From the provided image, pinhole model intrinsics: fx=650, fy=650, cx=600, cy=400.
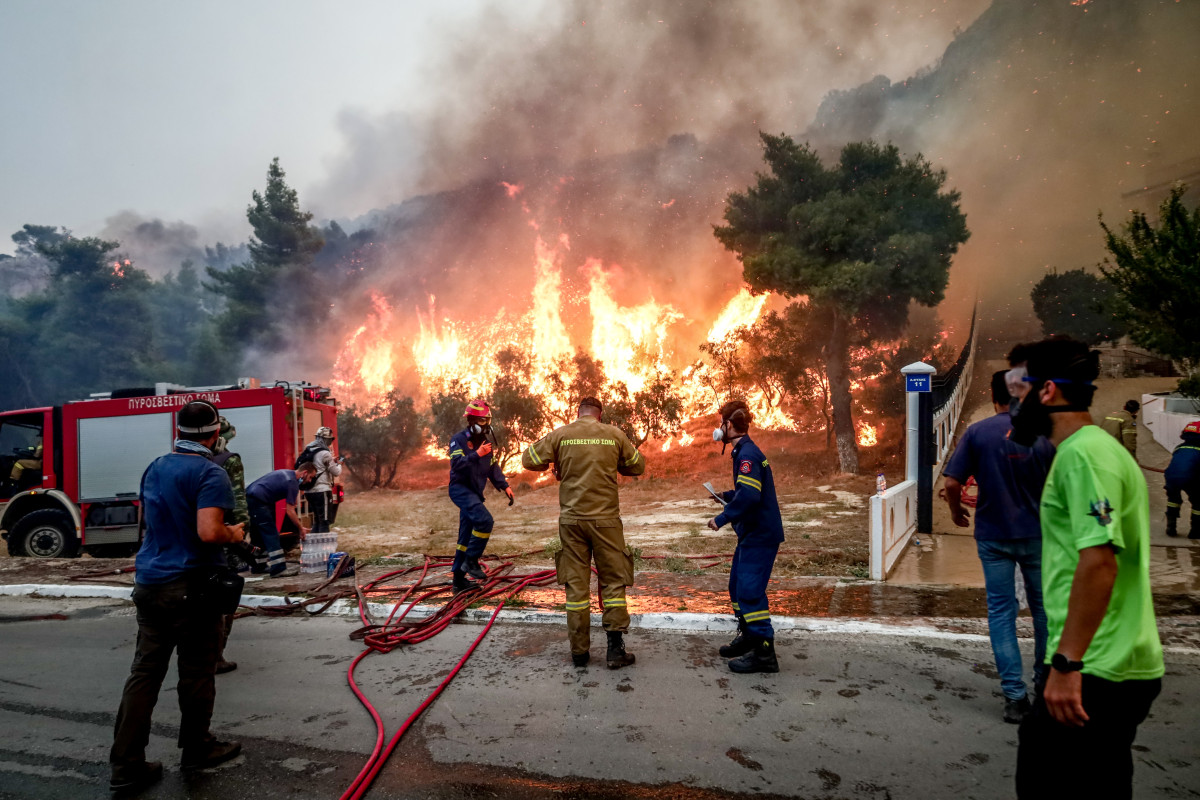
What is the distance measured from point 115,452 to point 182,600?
9.29 meters

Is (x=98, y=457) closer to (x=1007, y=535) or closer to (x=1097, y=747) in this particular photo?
(x=1007, y=535)

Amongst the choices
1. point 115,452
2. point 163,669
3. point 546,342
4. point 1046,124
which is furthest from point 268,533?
point 1046,124

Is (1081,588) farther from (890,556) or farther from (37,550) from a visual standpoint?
(37,550)

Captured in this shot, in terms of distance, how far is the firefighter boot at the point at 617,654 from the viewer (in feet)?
14.7

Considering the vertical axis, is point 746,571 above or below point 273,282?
below

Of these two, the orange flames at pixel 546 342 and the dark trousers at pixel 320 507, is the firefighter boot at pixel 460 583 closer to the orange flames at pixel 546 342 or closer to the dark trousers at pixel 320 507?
the dark trousers at pixel 320 507

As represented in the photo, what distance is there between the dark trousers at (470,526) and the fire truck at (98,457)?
5.15 m

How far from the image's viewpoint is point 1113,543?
1804 millimetres

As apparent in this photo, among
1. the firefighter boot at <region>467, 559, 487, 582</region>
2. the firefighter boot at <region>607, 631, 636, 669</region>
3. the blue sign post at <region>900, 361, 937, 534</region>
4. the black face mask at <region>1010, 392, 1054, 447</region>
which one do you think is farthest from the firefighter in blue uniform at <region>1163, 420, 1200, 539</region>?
the firefighter boot at <region>467, 559, 487, 582</region>

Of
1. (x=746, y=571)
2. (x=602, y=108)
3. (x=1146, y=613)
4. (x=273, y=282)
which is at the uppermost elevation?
(x=602, y=108)

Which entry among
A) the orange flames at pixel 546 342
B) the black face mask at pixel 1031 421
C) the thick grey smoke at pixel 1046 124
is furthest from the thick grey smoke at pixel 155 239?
the black face mask at pixel 1031 421

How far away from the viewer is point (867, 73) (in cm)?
3403

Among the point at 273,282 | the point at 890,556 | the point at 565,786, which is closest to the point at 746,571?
the point at 565,786

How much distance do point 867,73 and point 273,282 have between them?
117 ft
